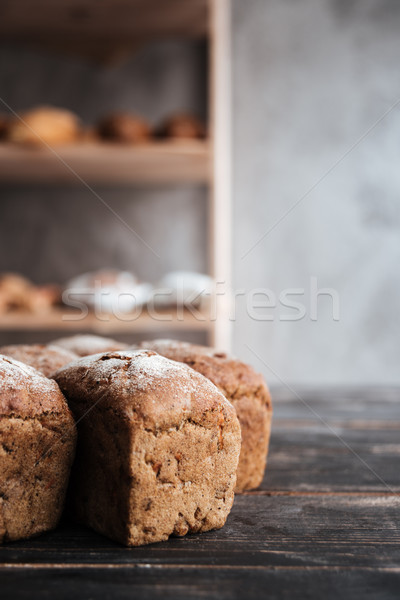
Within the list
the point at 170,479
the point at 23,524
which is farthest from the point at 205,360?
the point at 23,524

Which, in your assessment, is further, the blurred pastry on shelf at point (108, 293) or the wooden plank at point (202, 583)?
the blurred pastry on shelf at point (108, 293)

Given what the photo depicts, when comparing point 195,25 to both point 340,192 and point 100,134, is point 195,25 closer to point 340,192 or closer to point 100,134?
point 100,134

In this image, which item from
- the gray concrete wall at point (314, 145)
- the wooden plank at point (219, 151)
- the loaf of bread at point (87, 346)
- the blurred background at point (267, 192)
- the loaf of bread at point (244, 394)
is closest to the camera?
the loaf of bread at point (244, 394)

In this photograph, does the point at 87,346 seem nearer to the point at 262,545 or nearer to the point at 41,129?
the point at 262,545

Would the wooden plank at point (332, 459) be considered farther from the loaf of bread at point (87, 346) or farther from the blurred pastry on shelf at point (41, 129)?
the blurred pastry on shelf at point (41, 129)

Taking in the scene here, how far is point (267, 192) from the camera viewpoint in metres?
2.94

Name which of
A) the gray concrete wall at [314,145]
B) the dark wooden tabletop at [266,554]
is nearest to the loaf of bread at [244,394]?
the dark wooden tabletop at [266,554]

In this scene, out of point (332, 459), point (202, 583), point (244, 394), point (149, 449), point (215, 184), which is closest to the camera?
point (202, 583)

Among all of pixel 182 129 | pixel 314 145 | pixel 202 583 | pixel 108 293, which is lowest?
pixel 202 583

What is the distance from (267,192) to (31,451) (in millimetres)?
2439

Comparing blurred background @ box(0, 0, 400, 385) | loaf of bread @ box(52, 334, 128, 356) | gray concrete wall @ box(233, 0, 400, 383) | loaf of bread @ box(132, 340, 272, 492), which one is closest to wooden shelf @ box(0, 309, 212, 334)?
blurred background @ box(0, 0, 400, 385)

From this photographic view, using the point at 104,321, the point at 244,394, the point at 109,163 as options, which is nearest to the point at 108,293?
the point at 104,321

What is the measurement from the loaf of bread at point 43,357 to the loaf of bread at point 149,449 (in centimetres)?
11

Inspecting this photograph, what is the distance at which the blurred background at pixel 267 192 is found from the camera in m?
2.64
